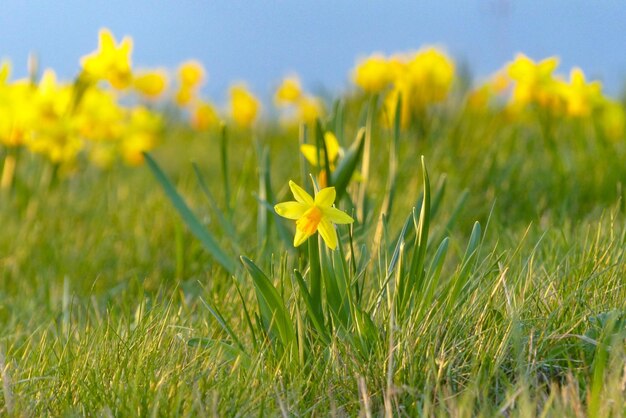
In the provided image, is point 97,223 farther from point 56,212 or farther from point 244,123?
point 244,123

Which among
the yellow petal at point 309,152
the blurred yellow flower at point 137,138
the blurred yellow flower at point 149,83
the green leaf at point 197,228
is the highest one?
the blurred yellow flower at point 149,83

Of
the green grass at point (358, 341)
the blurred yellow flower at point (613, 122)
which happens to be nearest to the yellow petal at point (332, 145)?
the green grass at point (358, 341)

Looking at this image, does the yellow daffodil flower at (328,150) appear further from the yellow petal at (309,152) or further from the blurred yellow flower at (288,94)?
the blurred yellow flower at (288,94)

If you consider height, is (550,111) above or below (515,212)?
above

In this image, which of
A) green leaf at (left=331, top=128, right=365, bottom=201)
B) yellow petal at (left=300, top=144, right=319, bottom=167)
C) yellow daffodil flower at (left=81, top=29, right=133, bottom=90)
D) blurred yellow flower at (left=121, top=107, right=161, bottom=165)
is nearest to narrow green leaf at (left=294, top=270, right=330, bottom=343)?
green leaf at (left=331, top=128, right=365, bottom=201)

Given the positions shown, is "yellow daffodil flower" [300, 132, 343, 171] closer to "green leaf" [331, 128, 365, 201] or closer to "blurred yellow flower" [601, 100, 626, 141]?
"green leaf" [331, 128, 365, 201]

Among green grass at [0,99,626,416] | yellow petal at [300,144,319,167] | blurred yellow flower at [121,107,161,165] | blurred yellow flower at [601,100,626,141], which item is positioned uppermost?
blurred yellow flower at [121,107,161,165]

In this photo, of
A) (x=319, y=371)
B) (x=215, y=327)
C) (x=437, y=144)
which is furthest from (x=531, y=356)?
(x=437, y=144)
